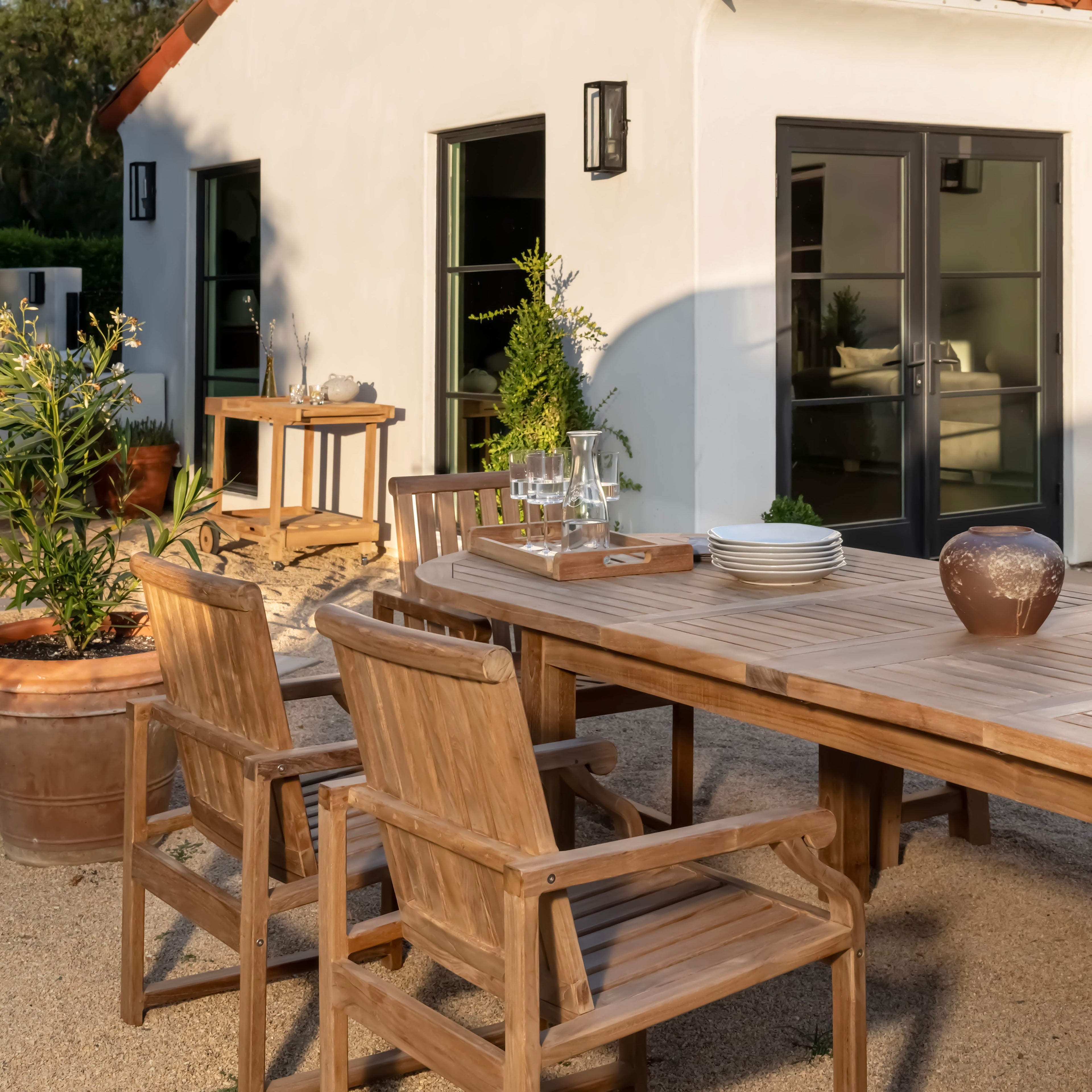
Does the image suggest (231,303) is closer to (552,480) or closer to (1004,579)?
(552,480)

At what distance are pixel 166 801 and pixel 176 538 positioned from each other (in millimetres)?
679

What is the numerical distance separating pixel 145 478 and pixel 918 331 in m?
5.04

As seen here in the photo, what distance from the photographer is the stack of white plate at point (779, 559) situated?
112 inches

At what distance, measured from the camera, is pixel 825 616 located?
2.53 meters

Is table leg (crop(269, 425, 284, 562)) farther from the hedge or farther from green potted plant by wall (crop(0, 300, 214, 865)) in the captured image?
the hedge

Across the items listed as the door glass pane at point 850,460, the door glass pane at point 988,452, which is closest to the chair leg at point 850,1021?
the door glass pane at point 850,460

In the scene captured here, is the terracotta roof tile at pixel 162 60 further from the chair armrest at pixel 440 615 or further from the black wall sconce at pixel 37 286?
the chair armrest at pixel 440 615

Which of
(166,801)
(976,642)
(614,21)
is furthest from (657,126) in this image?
(976,642)

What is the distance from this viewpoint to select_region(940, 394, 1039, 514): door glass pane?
22.6 feet

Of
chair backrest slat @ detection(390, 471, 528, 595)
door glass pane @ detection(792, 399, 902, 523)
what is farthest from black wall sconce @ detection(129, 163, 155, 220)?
chair backrest slat @ detection(390, 471, 528, 595)

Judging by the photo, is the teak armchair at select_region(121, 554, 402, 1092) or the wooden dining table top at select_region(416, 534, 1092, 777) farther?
the teak armchair at select_region(121, 554, 402, 1092)

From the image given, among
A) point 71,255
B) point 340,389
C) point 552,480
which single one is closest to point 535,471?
point 552,480

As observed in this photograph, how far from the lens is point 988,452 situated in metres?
7.04

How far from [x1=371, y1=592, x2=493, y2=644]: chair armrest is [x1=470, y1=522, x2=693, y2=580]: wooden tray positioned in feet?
0.63
